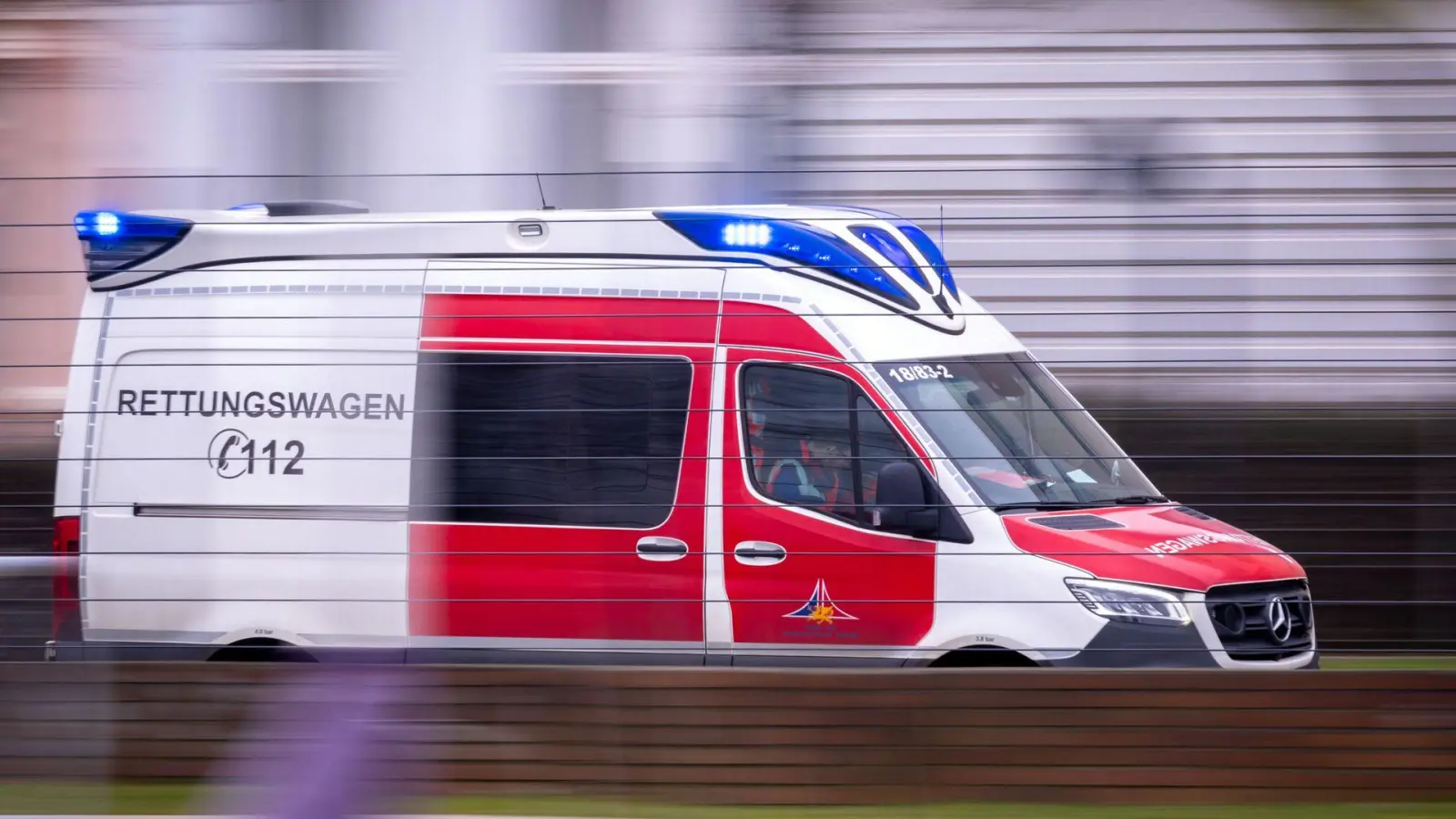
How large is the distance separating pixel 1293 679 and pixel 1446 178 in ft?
5.10

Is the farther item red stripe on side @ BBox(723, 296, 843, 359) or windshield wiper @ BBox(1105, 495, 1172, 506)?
windshield wiper @ BBox(1105, 495, 1172, 506)

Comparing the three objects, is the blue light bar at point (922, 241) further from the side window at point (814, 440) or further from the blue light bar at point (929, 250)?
the side window at point (814, 440)

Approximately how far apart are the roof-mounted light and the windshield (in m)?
2.73

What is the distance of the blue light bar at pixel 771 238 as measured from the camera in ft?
18.2

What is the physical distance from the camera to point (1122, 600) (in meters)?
4.95

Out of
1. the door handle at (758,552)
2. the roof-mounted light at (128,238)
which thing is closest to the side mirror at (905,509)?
the door handle at (758,552)

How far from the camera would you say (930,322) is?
5.42 m

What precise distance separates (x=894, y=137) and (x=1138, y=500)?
13.8 feet

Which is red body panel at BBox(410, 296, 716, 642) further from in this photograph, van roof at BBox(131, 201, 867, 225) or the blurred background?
the blurred background

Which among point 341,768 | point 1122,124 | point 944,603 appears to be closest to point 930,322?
point 944,603

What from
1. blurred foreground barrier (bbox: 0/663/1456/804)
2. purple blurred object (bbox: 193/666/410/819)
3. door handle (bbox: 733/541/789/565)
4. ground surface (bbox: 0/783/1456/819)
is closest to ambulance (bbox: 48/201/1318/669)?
door handle (bbox: 733/541/789/565)

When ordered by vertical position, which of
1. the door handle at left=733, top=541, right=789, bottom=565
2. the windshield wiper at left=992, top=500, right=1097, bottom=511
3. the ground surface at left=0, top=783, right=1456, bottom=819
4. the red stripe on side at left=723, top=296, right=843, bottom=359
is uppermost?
the red stripe on side at left=723, top=296, right=843, bottom=359

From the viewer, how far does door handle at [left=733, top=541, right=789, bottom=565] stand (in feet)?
17.2

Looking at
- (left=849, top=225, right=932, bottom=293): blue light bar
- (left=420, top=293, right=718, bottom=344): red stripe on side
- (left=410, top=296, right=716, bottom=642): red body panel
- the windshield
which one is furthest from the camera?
(left=849, top=225, right=932, bottom=293): blue light bar
